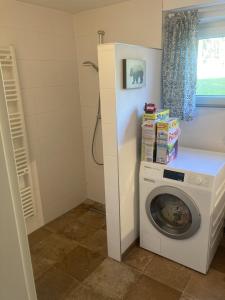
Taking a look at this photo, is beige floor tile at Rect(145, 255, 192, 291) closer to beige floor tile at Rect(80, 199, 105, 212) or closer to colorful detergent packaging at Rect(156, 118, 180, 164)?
colorful detergent packaging at Rect(156, 118, 180, 164)

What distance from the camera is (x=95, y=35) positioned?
8.36 feet

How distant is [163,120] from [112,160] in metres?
0.53

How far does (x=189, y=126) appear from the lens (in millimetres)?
2363

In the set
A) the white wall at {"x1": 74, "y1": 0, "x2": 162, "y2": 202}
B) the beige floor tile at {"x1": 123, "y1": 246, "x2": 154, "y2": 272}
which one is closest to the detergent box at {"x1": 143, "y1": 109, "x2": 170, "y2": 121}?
the white wall at {"x1": 74, "y1": 0, "x2": 162, "y2": 202}

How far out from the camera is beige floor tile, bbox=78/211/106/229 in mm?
2711

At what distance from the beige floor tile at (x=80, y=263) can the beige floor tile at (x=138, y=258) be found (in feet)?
0.80

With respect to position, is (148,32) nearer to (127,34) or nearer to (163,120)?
(127,34)

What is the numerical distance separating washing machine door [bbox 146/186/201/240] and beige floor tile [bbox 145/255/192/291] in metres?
0.27

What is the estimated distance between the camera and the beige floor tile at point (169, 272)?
6.28ft

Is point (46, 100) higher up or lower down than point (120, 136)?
higher up

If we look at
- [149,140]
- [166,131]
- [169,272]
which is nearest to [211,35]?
[166,131]

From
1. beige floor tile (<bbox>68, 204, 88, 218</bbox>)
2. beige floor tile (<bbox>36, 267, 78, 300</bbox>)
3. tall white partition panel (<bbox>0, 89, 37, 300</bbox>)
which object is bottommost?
beige floor tile (<bbox>36, 267, 78, 300</bbox>)

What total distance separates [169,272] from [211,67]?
1786 millimetres

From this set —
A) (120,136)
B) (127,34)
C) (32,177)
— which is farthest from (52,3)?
(32,177)
